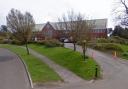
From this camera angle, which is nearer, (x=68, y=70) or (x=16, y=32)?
(x=68, y=70)

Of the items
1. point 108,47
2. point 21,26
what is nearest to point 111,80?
point 108,47

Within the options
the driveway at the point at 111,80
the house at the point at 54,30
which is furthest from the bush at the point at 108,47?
the house at the point at 54,30

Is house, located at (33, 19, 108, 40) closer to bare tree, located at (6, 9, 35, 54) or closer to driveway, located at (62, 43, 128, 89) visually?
bare tree, located at (6, 9, 35, 54)

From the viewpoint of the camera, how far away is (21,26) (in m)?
48.8

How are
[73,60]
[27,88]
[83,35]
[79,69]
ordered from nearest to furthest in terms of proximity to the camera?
[27,88], [79,69], [73,60], [83,35]

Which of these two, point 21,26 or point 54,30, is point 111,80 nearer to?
point 21,26

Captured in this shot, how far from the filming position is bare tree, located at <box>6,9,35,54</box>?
47594mm

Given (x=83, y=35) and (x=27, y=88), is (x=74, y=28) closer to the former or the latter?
(x=83, y=35)

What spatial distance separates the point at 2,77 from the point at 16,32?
78.1 feet

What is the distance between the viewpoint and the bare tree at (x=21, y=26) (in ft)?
156

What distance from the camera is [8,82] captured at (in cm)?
2325

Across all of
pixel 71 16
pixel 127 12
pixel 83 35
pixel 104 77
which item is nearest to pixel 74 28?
pixel 83 35

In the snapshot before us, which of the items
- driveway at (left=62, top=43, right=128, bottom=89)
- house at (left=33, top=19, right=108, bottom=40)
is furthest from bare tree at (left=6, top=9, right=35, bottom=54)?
house at (left=33, top=19, right=108, bottom=40)

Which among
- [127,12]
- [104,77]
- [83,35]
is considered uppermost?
[127,12]
